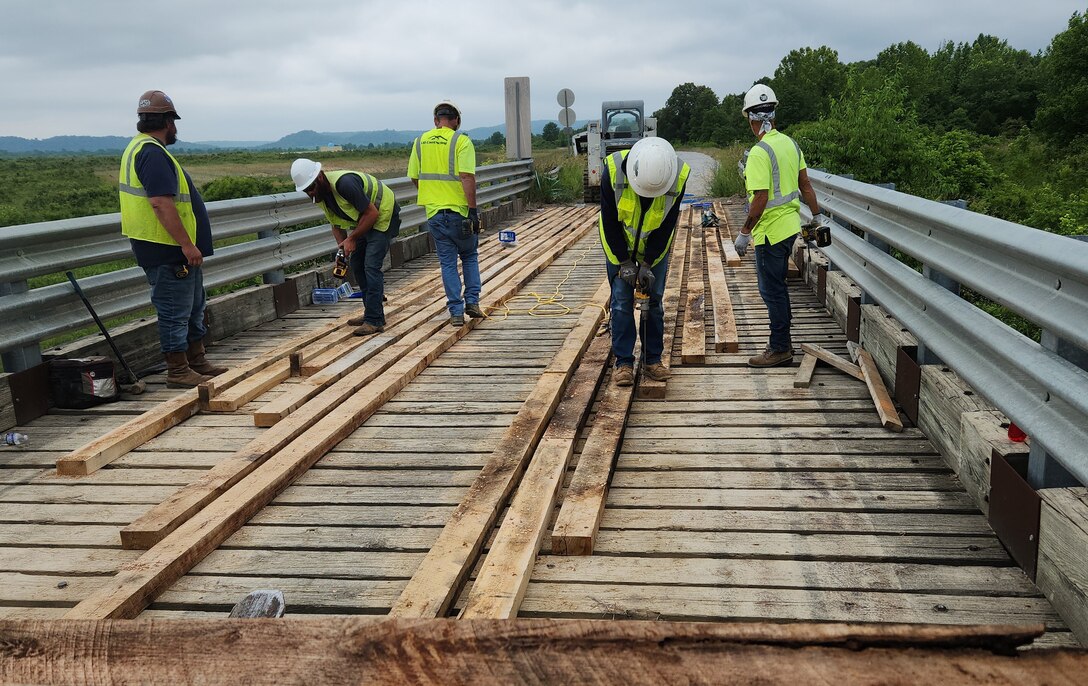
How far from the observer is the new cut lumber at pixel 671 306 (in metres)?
5.70

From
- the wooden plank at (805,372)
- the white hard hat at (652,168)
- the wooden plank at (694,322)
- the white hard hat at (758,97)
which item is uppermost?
the white hard hat at (758,97)

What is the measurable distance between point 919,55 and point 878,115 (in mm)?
91790

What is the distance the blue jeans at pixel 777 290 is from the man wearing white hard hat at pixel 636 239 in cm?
80

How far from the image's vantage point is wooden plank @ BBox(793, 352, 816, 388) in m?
5.71

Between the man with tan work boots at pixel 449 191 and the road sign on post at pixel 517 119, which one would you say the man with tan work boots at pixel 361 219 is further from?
the road sign on post at pixel 517 119

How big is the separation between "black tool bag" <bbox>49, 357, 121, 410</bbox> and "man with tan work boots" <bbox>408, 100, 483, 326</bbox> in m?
3.12

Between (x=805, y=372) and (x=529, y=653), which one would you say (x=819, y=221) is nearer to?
(x=805, y=372)

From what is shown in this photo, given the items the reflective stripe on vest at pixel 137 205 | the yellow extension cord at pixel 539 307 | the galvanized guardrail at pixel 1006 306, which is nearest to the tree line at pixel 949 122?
the yellow extension cord at pixel 539 307

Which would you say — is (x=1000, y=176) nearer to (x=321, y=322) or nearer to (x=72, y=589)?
(x=321, y=322)

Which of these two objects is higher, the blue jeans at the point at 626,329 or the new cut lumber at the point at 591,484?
the blue jeans at the point at 626,329

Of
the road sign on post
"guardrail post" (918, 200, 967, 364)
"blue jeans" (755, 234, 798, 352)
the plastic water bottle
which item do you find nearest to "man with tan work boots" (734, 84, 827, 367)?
"blue jeans" (755, 234, 798, 352)

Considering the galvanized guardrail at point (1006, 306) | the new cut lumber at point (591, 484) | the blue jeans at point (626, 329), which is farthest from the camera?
the blue jeans at point (626, 329)

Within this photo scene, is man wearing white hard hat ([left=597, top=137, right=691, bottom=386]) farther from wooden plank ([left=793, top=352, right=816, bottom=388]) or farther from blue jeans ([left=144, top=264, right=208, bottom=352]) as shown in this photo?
blue jeans ([left=144, top=264, right=208, bottom=352])

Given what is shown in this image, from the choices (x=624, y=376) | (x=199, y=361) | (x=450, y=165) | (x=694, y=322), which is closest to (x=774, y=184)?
(x=694, y=322)
